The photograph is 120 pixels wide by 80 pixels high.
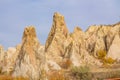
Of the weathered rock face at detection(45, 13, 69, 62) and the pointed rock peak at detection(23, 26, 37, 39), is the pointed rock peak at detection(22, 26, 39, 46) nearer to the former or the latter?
the pointed rock peak at detection(23, 26, 37, 39)

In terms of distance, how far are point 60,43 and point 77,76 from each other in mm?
25339

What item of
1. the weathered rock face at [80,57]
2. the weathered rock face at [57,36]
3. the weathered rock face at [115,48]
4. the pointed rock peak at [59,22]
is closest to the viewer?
the weathered rock face at [80,57]

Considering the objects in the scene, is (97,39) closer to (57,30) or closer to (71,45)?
(57,30)

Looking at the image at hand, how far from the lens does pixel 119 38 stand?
5816 centimetres

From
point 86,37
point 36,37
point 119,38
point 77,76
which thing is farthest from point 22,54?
point 86,37

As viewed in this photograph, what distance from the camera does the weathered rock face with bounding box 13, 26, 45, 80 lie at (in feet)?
103

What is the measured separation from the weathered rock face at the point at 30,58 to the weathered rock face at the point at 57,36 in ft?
58.5

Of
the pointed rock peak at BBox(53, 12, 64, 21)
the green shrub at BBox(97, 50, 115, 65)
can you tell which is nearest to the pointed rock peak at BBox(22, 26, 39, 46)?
the green shrub at BBox(97, 50, 115, 65)

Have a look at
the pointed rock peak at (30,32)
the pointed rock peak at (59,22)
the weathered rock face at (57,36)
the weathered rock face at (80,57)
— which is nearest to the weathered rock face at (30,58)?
the pointed rock peak at (30,32)

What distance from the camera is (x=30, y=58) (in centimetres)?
3312

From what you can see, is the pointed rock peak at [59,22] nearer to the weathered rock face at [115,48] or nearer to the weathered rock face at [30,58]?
the weathered rock face at [115,48]

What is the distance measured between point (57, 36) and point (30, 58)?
2411 centimetres

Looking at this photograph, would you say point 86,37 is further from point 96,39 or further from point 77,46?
point 77,46

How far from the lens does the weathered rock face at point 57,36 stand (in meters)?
55.6
